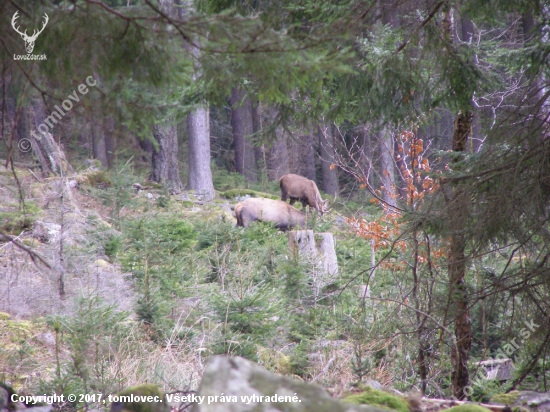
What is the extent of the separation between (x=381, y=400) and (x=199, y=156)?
711 inches

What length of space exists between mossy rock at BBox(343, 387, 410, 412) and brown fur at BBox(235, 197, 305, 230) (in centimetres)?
1152

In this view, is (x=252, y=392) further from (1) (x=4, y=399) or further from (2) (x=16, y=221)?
(2) (x=16, y=221)

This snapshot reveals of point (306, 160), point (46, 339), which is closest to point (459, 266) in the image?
point (46, 339)

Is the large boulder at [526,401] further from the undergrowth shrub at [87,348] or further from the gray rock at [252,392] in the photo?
the undergrowth shrub at [87,348]

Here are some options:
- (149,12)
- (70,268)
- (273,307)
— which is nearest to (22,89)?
(149,12)

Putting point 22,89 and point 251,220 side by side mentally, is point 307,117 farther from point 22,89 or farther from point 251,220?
point 251,220

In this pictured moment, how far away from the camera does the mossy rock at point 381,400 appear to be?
2.86 m

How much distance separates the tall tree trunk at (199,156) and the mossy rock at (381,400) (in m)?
17.2

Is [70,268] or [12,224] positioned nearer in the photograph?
[70,268]

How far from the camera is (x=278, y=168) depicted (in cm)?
2588

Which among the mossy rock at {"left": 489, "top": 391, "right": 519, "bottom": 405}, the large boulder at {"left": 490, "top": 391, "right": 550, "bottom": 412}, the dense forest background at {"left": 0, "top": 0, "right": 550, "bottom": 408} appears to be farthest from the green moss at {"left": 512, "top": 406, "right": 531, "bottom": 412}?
the dense forest background at {"left": 0, "top": 0, "right": 550, "bottom": 408}

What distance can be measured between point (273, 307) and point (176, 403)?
7.58ft

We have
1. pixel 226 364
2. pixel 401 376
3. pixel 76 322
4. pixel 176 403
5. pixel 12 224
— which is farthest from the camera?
pixel 12 224

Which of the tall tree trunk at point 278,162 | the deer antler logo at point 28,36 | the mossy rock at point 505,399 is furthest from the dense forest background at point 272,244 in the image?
the tall tree trunk at point 278,162
